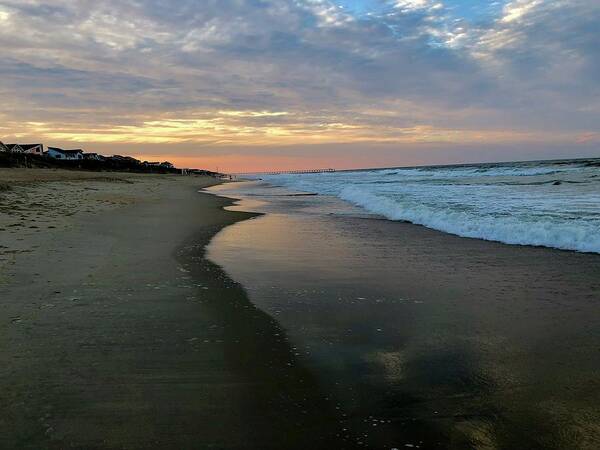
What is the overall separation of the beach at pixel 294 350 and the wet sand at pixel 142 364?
0.02m

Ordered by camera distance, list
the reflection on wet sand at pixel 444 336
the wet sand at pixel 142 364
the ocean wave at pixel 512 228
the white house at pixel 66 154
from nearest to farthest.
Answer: the wet sand at pixel 142 364 < the reflection on wet sand at pixel 444 336 < the ocean wave at pixel 512 228 < the white house at pixel 66 154

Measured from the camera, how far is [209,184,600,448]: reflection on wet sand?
309 centimetres

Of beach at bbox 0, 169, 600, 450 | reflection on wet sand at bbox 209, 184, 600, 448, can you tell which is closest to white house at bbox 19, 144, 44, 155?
beach at bbox 0, 169, 600, 450

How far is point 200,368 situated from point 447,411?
6.53ft

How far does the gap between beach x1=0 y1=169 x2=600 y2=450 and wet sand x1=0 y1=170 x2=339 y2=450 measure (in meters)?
0.02

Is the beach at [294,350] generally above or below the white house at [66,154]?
below

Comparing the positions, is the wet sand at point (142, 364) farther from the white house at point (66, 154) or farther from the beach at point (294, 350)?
the white house at point (66, 154)

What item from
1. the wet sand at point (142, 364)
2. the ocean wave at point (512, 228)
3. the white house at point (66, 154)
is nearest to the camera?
the wet sand at point (142, 364)

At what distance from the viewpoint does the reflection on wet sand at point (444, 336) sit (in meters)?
3.09

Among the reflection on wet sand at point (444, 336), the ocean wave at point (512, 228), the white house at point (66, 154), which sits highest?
the white house at point (66, 154)

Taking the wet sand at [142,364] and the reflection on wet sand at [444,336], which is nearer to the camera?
the wet sand at [142,364]

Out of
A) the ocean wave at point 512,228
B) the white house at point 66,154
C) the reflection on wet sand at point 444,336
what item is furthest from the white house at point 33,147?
the reflection on wet sand at point 444,336

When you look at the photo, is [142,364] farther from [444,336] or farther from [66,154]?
[66,154]

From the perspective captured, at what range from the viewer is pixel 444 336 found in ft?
15.5
